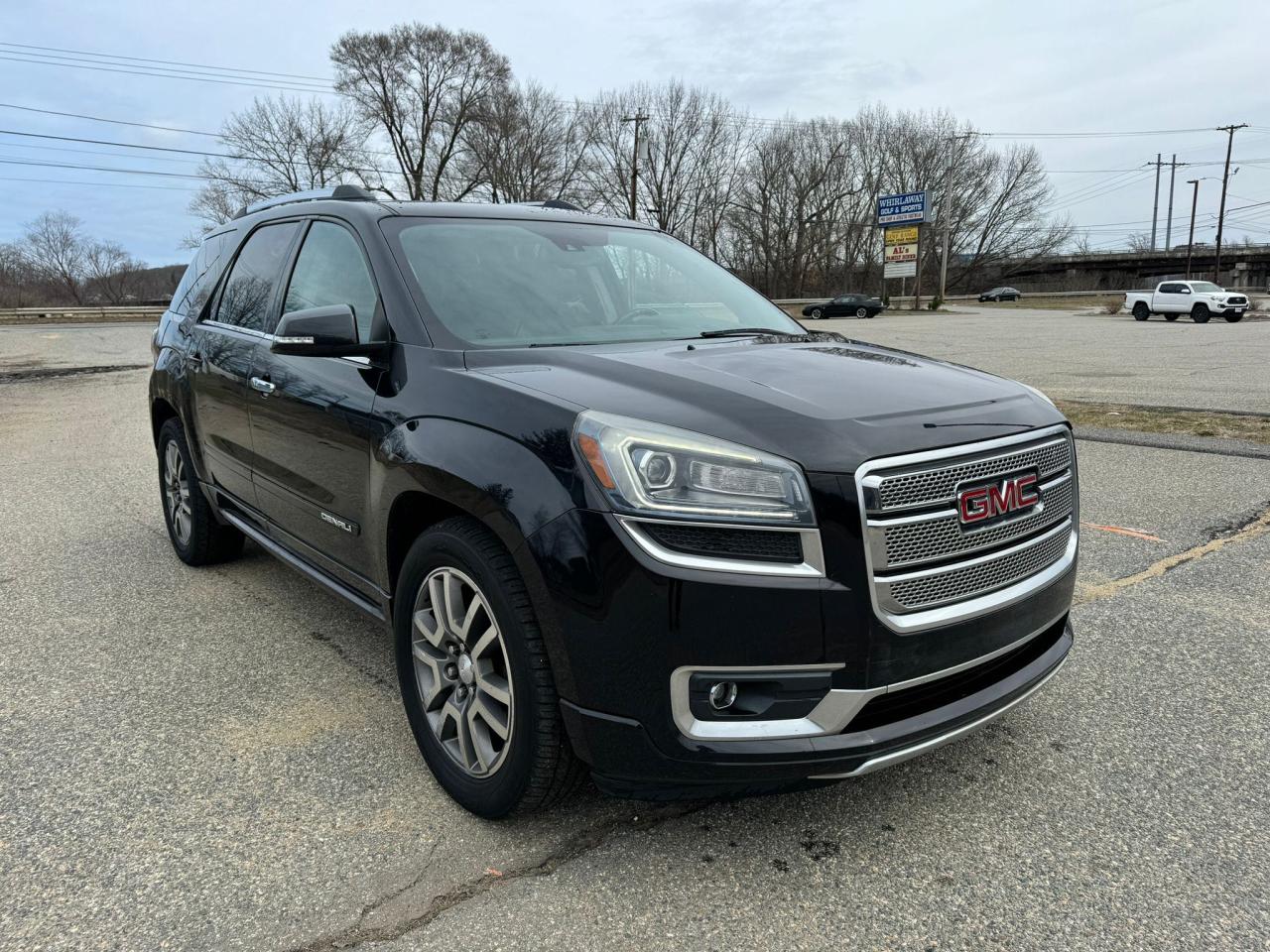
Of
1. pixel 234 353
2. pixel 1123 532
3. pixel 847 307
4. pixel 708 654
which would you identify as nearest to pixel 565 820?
pixel 708 654

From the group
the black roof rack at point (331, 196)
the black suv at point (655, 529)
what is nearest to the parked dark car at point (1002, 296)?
the black roof rack at point (331, 196)

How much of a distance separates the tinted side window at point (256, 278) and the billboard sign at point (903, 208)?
5533 centimetres

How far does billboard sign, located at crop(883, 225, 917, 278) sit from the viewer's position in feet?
Answer: 178

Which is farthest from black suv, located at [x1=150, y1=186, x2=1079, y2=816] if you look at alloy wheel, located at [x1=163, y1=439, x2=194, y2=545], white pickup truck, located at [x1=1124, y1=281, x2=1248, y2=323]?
white pickup truck, located at [x1=1124, y1=281, x2=1248, y2=323]

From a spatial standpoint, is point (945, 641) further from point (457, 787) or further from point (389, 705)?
point (389, 705)

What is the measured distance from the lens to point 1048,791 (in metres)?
2.57

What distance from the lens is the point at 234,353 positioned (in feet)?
12.6

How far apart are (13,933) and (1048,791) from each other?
2.69m

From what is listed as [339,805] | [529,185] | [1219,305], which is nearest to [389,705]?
[339,805]

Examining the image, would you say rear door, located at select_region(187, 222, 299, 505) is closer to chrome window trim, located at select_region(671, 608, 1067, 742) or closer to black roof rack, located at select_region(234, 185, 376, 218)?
black roof rack, located at select_region(234, 185, 376, 218)

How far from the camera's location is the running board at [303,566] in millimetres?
3000

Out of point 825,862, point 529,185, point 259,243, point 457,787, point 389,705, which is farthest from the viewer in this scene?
point 529,185

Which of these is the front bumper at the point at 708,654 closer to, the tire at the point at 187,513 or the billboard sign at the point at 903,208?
the tire at the point at 187,513

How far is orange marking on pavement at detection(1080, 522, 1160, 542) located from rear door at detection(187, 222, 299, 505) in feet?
15.1
